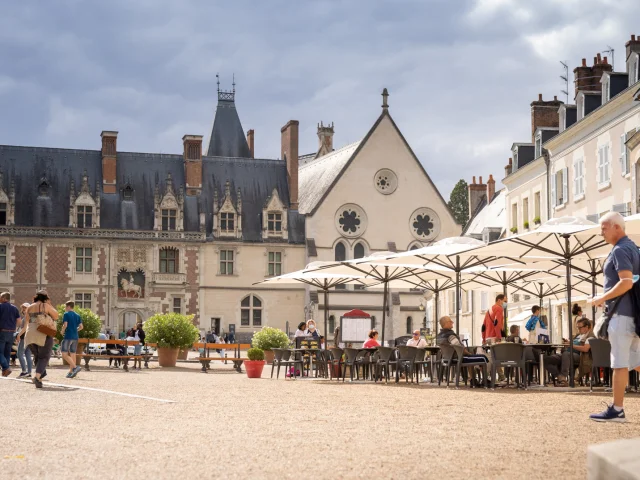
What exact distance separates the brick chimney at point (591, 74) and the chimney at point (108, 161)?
27397 millimetres

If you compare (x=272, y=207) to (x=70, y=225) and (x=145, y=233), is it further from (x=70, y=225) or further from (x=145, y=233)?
(x=70, y=225)

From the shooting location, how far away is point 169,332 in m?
30.1

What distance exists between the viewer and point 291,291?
56.2 meters

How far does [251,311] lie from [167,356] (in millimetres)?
24891

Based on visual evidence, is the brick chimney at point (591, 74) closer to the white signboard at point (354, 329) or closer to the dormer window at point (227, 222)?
the white signboard at point (354, 329)

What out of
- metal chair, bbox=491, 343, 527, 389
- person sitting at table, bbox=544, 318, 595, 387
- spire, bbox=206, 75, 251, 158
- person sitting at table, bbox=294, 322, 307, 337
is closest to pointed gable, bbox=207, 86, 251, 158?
spire, bbox=206, 75, 251, 158

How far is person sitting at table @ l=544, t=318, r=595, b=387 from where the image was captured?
1753cm

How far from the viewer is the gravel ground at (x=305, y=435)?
693 centimetres

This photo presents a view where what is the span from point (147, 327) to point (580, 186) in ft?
49.0

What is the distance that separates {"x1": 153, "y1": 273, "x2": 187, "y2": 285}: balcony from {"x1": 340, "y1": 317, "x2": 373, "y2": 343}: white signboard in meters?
29.7

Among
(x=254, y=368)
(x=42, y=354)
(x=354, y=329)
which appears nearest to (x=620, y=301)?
(x=42, y=354)

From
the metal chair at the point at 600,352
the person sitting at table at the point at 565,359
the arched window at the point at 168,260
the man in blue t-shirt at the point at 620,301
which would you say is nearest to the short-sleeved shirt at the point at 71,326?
the person sitting at table at the point at 565,359

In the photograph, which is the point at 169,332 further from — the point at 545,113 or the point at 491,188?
the point at 491,188

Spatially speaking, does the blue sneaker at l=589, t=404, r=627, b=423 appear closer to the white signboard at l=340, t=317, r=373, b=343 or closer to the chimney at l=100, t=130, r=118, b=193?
the white signboard at l=340, t=317, r=373, b=343
